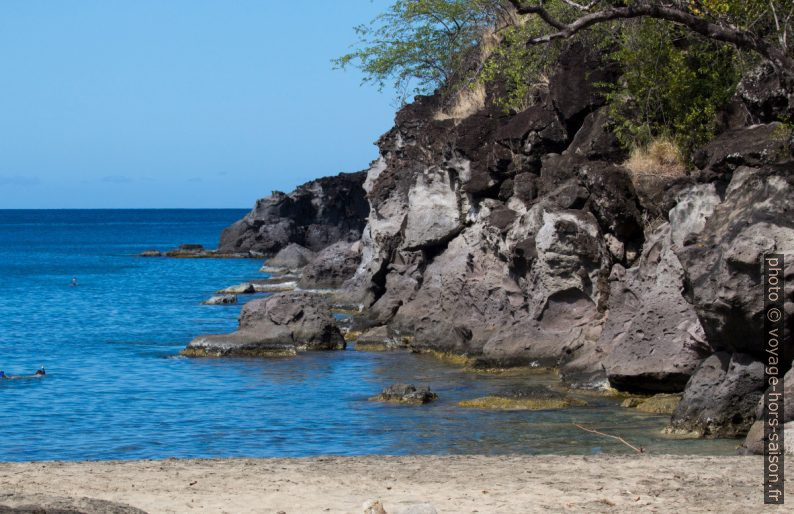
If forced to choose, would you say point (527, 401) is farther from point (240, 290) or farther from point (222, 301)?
point (240, 290)

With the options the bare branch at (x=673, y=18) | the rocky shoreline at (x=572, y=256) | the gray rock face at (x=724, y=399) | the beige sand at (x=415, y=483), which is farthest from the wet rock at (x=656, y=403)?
the bare branch at (x=673, y=18)

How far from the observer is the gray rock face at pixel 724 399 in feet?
62.1

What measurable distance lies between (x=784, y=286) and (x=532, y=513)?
740 centimetres

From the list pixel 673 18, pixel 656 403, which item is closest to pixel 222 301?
pixel 656 403

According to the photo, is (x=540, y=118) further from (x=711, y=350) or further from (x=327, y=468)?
(x=327, y=468)

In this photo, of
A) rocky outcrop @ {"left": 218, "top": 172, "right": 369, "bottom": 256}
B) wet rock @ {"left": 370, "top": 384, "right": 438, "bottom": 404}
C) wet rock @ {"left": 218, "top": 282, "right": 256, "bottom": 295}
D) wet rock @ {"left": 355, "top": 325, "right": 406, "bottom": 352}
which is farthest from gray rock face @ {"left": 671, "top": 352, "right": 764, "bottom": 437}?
rocky outcrop @ {"left": 218, "top": 172, "right": 369, "bottom": 256}

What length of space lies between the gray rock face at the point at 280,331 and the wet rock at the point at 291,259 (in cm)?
3850

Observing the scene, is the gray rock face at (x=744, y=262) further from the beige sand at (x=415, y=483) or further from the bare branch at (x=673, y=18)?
the beige sand at (x=415, y=483)

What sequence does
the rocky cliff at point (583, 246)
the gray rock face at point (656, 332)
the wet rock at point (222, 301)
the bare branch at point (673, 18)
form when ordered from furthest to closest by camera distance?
1. the wet rock at point (222, 301)
2. the gray rock face at point (656, 332)
3. the rocky cliff at point (583, 246)
4. the bare branch at point (673, 18)

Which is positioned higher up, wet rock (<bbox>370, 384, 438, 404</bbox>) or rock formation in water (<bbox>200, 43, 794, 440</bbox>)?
rock formation in water (<bbox>200, 43, 794, 440</bbox>)

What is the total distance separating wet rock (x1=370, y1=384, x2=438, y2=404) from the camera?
2455cm

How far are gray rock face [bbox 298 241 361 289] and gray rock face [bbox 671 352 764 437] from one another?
38778 mm

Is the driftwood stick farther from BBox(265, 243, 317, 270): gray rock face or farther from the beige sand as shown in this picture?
BBox(265, 243, 317, 270): gray rock face

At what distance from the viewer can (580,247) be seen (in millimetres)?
28547
